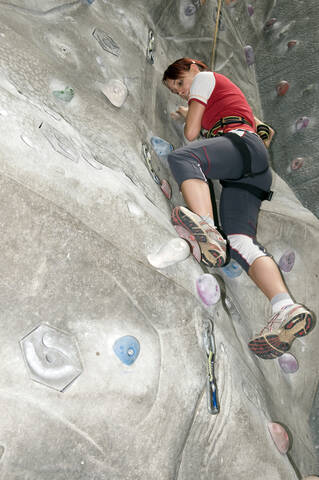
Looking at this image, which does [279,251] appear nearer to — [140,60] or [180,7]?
[140,60]

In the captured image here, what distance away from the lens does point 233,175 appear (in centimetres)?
187

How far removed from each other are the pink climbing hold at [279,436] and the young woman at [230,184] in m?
0.27

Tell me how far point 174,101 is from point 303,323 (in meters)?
1.89

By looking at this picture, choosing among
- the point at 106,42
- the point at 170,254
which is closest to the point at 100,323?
the point at 170,254

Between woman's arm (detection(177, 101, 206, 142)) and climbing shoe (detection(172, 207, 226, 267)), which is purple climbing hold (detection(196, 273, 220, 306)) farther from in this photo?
woman's arm (detection(177, 101, 206, 142))

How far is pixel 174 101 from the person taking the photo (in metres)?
2.73

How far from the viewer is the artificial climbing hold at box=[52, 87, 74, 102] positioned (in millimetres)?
1853

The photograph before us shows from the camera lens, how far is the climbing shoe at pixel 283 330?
1422mm

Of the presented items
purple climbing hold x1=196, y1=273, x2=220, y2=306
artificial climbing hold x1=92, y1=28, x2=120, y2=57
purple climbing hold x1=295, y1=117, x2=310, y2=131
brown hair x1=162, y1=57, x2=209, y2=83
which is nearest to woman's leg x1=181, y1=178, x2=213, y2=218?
purple climbing hold x1=196, y1=273, x2=220, y2=306

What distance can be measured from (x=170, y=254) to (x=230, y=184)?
2.37 ft

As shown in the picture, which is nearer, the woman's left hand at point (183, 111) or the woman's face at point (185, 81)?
the woman's face at point (185, 81)

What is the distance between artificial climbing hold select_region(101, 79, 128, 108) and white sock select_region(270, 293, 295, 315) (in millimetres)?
1321

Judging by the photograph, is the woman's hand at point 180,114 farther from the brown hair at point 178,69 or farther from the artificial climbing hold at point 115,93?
the artificial climbing hold at point 115,93

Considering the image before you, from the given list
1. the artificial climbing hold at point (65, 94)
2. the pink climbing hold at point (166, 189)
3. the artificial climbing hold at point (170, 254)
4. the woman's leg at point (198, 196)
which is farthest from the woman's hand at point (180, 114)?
the artificial climbing hold at point (170, 254)
